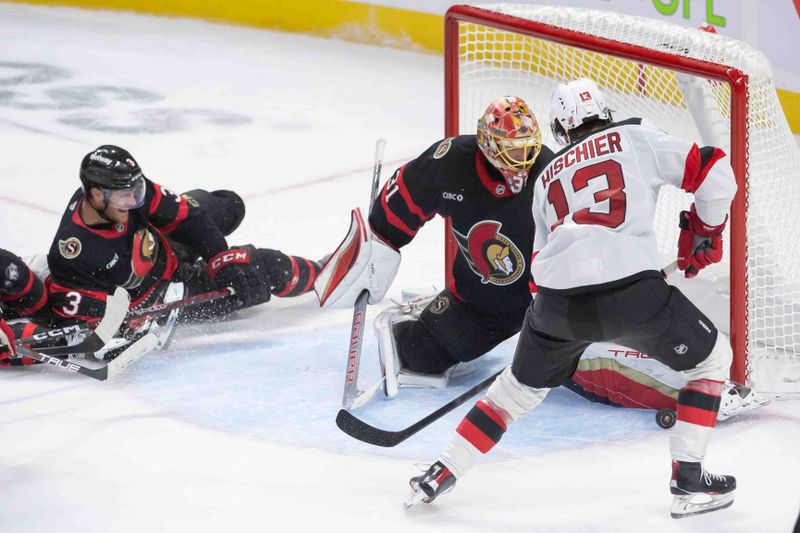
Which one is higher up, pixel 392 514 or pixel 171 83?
pixel 171 83

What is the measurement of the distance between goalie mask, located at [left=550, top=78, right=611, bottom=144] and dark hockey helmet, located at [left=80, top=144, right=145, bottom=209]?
1364mm

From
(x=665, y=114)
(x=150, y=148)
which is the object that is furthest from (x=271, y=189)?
(x=665, y=114)

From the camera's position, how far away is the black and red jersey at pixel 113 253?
12.3 ft

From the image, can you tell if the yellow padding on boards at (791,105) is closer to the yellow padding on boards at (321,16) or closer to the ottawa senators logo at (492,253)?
the yellow padding on boards at (321,16)

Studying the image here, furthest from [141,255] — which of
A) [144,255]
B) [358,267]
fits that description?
[358,267]

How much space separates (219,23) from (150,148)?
1632mm

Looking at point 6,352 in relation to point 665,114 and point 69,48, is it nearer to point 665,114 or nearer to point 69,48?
point 665,114

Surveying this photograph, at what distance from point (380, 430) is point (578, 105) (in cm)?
93

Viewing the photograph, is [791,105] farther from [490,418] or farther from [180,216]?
[490,418]

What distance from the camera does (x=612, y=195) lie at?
2590 mm

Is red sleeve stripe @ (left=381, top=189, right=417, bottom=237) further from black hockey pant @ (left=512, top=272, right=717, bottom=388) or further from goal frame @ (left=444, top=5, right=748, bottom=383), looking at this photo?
black hockey pant @ (left=512, top=272, right=717, bottom=388)

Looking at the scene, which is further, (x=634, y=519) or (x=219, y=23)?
(x=219, y=23)

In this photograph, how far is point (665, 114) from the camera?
408 cm

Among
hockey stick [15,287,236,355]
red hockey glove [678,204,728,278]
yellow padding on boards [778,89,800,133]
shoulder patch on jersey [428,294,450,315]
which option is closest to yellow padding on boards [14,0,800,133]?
yellow padding on boards [778,89,800,133]
